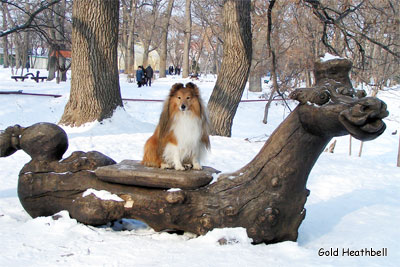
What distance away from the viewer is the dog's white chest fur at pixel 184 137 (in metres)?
3.75

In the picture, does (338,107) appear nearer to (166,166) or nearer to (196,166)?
(196,166)

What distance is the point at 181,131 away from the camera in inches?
148

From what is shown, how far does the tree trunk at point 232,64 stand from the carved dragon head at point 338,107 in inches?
214

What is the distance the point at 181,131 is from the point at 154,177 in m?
0.49

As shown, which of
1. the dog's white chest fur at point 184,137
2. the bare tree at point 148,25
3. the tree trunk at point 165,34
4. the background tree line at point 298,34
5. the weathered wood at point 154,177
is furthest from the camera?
the bare tree at point 148,25

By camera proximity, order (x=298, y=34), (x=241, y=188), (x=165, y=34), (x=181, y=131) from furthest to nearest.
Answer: (x=165, y=34)
(x=298, y=34)
(x=181, y=131)
(x=241, y=188)

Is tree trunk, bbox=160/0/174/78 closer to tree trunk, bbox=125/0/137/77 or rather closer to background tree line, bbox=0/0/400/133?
background tree line, bbox=0/0/400/133

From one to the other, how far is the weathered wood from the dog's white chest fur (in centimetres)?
16

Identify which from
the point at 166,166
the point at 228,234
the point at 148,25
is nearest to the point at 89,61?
the point at 166,166

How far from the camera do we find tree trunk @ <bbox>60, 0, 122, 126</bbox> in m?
8.91

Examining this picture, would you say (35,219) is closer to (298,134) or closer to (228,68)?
(298,134)

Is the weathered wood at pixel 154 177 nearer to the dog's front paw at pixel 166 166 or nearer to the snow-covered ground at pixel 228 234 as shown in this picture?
the dog's front paw at pixel 166 166

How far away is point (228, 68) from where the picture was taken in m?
8.92

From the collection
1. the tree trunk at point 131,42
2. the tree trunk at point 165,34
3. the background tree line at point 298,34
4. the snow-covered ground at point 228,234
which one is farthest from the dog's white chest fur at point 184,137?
the tree trunk at point 165,34
